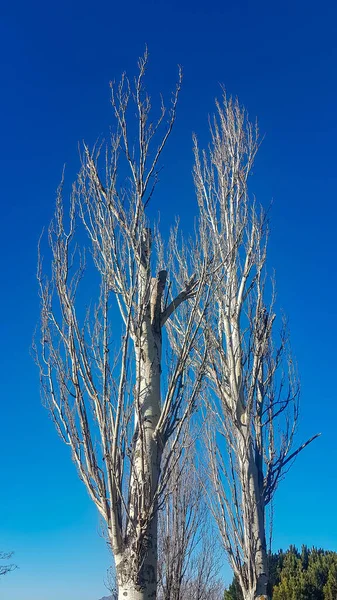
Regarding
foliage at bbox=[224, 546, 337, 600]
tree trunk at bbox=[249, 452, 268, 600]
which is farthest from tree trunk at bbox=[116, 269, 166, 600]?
foliage at bbox=[224, 546, 337, 600]

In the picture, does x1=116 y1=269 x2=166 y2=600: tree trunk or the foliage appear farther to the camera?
the foliage

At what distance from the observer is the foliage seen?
41.9 feet

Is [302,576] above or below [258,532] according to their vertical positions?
above

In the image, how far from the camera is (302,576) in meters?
13.4

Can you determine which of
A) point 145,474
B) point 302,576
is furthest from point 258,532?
point 302,576

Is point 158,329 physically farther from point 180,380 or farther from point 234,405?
point 234,405

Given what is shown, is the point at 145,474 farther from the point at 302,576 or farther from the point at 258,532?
the point at 302,576

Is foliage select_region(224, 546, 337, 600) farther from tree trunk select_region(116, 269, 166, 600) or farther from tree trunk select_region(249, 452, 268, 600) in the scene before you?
tree trunk select_region(116, 269, 166, 600)

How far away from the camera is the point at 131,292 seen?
5035 millimetres

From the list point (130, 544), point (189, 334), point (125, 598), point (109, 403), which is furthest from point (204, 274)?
point (125, 598)

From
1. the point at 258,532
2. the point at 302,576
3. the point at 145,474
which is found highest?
the point at 302,576

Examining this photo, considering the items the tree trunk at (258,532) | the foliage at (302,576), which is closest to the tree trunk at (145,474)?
the tree trunk at (258,532)

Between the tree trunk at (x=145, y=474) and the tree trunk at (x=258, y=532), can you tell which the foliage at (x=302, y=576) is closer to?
the tree trunk at (x=258, y=532)

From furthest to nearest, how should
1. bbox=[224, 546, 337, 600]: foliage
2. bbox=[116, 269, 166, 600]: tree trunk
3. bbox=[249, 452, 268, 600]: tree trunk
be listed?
bbox=[224, 546, 337, 600]: foliage < bbox=[249, 452, 268, 600]: tree trunk < bbox=[116, 269, 166, 600]: tree trunk
